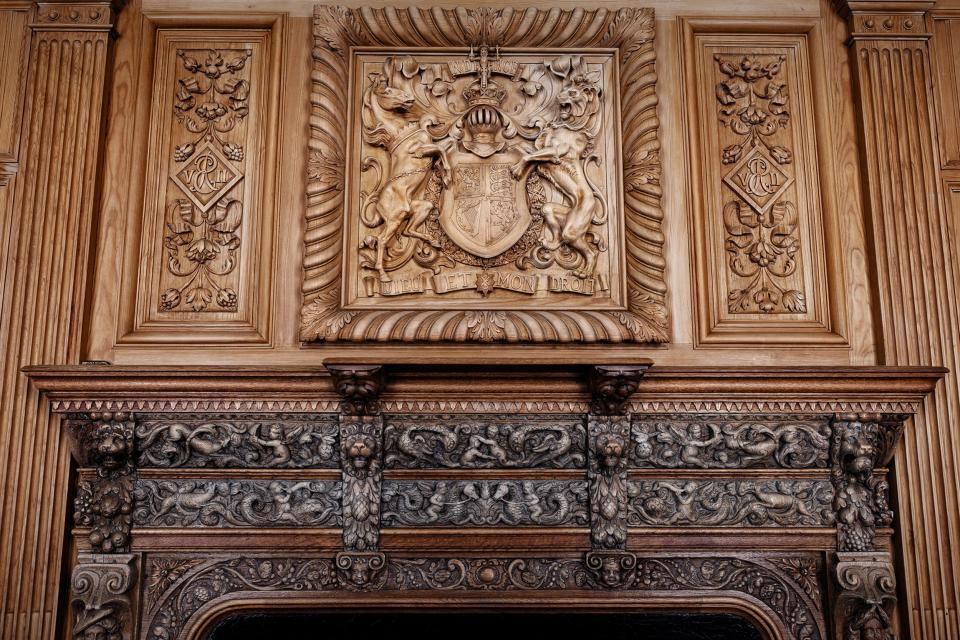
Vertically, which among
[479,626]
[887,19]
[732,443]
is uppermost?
[887,19]

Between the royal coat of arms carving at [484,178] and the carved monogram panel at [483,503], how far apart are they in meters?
0.54

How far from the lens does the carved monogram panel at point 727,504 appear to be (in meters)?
2.92

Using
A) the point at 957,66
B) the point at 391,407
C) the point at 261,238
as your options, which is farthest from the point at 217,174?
the point at 957,66

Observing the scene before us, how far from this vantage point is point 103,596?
280cm

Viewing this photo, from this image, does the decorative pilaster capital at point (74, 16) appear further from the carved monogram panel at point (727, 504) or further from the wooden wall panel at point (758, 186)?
the carved monogram panel at point (727, 504)

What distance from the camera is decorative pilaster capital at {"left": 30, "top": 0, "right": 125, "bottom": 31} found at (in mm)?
3281

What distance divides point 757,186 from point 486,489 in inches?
63.9

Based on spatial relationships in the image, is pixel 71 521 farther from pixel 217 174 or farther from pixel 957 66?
pixel 957 66

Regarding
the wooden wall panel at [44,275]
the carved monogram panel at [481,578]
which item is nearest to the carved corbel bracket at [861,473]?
the carved monogram panel at [481,578]

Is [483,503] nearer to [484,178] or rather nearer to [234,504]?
[234,504]

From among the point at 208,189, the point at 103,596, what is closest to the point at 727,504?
the point at 103,596

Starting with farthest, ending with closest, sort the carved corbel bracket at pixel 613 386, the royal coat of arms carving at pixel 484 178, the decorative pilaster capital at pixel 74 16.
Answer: the decorative pilaster capital at pixel 74 16, the royal coat of arms carving at pixel 484 178, the carved corbel bracket at pixel 613 386

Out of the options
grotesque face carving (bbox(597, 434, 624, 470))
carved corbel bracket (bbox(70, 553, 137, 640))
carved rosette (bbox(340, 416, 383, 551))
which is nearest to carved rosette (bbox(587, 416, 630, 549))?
grotesque face carving (bbox(597, 434, 624, 470))

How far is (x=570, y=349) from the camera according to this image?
305 cm
